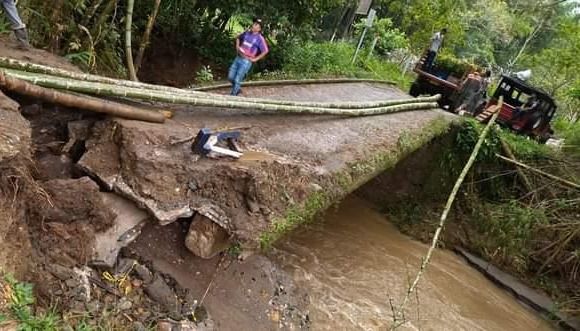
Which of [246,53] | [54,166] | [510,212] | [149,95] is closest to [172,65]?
[246,53]

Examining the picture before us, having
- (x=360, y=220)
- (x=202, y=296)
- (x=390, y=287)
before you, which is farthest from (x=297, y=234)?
(x=202, y=296)

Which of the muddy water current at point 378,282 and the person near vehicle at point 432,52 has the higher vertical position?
the person near vehicle at point 432,52

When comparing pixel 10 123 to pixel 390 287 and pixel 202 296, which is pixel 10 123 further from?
pixel 390 287

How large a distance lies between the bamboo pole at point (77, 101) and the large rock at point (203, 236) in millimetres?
1182

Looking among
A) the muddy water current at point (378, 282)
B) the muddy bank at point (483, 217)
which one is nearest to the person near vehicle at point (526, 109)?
the muddy bank at point (483, 217)

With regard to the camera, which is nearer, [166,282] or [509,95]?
[166,282]

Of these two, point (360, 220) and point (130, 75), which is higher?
point (130, 75)

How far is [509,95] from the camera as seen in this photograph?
12.5 metres

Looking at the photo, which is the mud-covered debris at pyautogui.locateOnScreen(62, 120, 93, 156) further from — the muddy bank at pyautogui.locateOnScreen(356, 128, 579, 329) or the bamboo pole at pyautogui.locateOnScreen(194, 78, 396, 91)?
the muddy bank at pyautogui.locateOnScreen(356, 128, 579, 329)

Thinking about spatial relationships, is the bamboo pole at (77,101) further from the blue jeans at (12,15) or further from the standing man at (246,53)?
the standing man at (246,53)

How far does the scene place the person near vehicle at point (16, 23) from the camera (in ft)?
17.0

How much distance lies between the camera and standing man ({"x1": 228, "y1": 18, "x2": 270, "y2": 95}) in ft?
22.3

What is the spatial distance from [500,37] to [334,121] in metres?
24.7

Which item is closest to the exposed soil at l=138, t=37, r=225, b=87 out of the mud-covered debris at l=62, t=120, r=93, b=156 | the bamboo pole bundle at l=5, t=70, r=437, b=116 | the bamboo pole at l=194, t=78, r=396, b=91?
the bamboo pole at l=194, t=78, r=396, b=91
